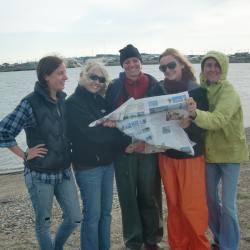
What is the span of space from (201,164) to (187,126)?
52 cm

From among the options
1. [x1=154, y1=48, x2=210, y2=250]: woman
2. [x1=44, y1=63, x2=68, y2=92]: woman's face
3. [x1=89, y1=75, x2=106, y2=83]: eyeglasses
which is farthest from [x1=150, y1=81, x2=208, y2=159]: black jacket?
[x1=44, y1=63, x2=68, y2=92]: woman's face

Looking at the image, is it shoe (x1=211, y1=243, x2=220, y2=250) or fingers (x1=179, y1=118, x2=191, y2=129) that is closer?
fingers (x1=179, y1=118, x2=191, y2=129)

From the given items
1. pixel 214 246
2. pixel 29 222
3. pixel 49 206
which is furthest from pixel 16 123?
pixel 29 222

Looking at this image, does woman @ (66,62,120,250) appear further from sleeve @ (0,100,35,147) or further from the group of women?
sleeve @ (0,100,35,147)

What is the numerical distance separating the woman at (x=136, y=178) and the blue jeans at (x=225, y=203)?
2.41ft

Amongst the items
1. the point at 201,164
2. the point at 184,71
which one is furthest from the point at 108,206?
the point at 184,71

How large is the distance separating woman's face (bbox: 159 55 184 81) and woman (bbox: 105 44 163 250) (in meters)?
0.33

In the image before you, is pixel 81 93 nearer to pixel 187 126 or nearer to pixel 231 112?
pixel 187 126

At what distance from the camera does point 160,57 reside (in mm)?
5355

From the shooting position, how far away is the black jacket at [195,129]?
511 cm

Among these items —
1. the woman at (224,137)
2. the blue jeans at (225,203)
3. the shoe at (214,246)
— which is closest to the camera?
the woman at (224,137)

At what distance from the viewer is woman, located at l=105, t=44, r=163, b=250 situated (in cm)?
550

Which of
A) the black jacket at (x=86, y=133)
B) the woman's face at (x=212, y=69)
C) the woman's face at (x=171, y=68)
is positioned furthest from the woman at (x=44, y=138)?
the woman's face at (x=212, y=69)

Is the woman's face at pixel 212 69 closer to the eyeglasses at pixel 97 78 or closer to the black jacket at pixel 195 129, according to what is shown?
the black jacket at pixel 195 129
